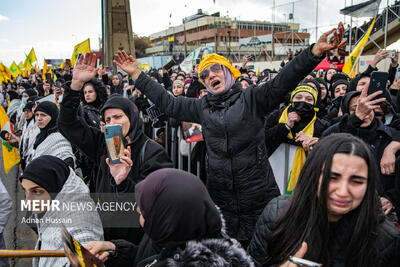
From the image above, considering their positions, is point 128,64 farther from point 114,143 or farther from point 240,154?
point 240,154

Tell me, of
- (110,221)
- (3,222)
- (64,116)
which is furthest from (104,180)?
(3,222)

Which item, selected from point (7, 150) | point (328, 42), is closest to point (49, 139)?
point (7, 150)

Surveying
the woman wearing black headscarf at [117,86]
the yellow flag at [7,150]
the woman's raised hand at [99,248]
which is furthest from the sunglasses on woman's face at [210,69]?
the woman wearing black headscarf at [117,86]

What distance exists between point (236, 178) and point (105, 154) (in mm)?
1148

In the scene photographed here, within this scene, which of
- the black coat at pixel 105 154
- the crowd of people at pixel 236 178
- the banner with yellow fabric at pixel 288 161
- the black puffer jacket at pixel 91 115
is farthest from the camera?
the black puffer jacket at pixel 91 115

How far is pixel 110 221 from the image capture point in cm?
240

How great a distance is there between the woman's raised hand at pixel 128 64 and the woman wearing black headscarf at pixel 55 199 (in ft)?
3.99

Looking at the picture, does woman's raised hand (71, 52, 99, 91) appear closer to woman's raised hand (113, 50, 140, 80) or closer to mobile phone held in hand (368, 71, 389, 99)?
woman's raised hand (113, 50, 140, 80)

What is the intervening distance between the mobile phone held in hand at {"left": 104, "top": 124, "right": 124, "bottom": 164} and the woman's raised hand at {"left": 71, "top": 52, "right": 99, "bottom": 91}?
2.92ft

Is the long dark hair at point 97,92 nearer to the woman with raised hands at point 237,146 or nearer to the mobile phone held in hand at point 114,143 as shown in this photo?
the woman with raised hands at point 237,146

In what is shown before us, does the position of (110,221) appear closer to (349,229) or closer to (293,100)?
(349,229)

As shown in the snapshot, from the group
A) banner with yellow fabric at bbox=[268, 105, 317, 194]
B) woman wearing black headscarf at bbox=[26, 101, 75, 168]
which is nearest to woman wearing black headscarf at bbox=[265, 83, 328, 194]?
banner with yellow fabric at bbox=[268, 105, 317, 194]

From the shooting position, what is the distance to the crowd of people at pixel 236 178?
1.44 m

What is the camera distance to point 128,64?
3.21 meters
